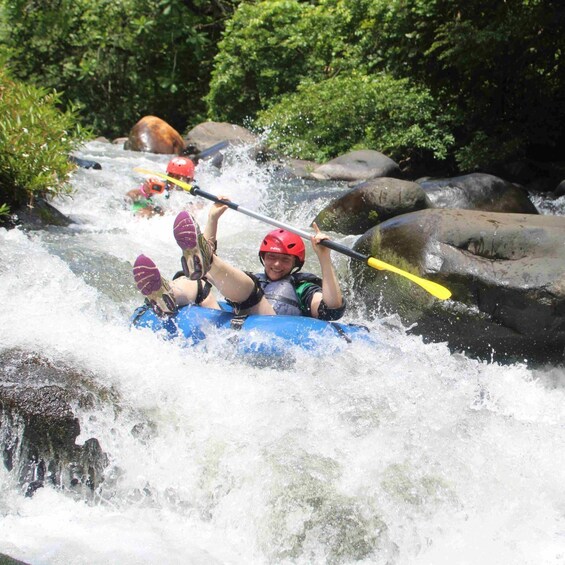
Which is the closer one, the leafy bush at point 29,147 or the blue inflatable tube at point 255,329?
the blue inflatable tube at point 255,329

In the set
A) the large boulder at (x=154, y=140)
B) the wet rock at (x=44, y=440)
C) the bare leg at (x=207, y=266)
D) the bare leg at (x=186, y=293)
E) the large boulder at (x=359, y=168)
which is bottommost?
the large boulder at (x=154, y=140)

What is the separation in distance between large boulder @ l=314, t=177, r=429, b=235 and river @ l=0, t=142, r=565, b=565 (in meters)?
2.84

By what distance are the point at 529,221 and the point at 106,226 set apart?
418 centimetres

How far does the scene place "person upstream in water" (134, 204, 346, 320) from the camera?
4.28 meters

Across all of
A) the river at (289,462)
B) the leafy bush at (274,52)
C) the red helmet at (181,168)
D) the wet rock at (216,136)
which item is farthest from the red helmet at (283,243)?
the leafy bush at (274,52)

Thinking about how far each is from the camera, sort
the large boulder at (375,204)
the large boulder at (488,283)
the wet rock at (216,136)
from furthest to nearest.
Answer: the wet rock at (216,136), the large boulder at (375,204), the large boulder at (488,283)

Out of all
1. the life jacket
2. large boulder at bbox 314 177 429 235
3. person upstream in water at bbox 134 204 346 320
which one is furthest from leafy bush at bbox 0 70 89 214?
the life jacket

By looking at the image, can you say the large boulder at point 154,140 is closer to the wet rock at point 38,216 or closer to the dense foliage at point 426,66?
the dense foliage at point 426,66

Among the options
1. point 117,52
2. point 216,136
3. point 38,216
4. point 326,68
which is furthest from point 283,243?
point 117,52

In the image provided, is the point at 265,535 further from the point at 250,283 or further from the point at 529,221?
the point at 529,221

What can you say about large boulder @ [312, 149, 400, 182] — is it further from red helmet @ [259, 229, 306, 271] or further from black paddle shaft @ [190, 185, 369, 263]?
red helmet @ [259, 229, 306, 271]

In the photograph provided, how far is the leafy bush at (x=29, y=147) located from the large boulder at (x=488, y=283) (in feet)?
11.2

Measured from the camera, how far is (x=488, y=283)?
18.2 feet

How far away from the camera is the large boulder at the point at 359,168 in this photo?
11023 mm
